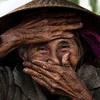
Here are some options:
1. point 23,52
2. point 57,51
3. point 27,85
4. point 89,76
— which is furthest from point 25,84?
point 89,76

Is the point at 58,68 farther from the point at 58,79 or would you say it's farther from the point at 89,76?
the point at 89,76

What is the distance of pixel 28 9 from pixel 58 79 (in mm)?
572

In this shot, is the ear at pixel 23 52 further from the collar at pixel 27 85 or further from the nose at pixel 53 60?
the nose at pixel 53 60

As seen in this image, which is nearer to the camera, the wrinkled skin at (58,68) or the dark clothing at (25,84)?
the wrinkled skin at (58,68)

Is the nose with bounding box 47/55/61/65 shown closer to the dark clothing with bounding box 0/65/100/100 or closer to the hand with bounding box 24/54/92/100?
the hand with bounding box 24/54/92/100

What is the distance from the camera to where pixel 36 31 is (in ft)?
12.9

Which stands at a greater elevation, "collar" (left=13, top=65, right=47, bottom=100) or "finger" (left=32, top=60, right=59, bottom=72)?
"finger" (left=32, top=60, right=59, bottom=72)

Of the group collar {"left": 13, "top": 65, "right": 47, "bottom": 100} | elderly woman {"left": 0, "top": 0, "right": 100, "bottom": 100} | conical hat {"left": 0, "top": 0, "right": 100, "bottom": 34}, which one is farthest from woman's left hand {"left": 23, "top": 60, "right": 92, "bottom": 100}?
conical hat {"left": 0, "top": 0, "right": 100, "bottom": 34}

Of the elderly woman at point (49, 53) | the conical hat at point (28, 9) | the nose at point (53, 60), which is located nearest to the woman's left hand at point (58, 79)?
the elderly woman at point (49, 53)

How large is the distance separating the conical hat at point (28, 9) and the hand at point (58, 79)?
0.42m

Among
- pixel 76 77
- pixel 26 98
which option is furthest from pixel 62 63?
pixel 26 98

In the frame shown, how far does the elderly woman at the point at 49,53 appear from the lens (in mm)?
3764

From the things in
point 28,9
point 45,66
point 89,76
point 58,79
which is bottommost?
point 89,76

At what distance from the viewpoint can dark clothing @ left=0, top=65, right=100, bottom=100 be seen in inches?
156
